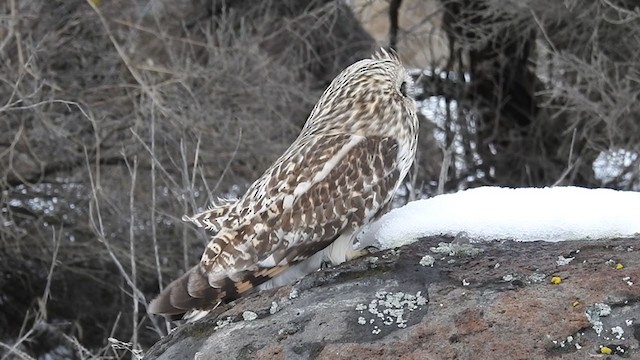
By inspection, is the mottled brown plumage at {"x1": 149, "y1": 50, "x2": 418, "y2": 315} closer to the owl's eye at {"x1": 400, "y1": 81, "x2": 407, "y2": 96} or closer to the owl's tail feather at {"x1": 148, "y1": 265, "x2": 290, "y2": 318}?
the owl's tail feather at {"x1": 148, "y1": 265, "x2": 290, "y2": 318}

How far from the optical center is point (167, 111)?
6.38 metres

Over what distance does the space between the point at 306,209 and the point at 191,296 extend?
45cm

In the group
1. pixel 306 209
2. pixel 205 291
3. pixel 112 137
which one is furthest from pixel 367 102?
pixel 112 137

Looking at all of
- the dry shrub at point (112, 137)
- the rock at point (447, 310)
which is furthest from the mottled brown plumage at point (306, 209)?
the dry shrub at point (112, 137)

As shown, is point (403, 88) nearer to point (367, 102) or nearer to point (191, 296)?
point (367, 102)

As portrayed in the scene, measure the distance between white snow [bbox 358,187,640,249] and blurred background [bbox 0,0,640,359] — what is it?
331cm

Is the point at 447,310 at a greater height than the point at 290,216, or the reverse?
the point at 290,216

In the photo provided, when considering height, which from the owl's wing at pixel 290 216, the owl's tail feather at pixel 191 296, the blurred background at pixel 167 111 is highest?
the owl's wing at pixel 290 216

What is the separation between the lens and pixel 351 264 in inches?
122

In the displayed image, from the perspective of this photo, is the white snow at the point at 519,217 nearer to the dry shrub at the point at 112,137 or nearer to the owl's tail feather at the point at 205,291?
the owl's tail feather at the point at 205,291

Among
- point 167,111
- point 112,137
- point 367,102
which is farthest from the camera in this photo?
point 112,137

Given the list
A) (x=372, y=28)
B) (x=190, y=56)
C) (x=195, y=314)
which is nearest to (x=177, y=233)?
(x=190, y=56)

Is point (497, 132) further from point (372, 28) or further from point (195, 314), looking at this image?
point (195, 314)

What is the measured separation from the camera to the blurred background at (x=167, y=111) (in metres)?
7.09
